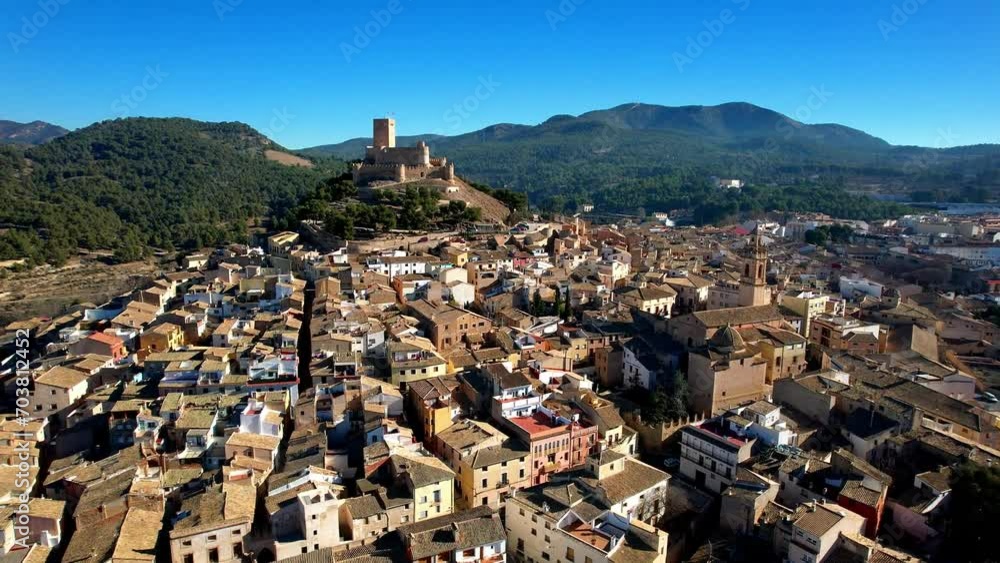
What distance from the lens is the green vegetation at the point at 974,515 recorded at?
17156 mm

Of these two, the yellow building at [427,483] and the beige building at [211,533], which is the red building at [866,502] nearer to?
the yellow building at [427,483]

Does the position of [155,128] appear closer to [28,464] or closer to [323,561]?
[28,464]

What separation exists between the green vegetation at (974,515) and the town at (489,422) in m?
0.14

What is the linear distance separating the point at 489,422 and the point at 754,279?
1511 centimetres

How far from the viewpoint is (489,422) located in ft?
72.7

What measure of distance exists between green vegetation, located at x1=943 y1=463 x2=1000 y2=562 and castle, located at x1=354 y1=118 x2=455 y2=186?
5140 centimetres

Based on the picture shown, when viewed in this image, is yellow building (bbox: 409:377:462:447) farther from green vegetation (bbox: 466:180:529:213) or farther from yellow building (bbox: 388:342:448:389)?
green vegetation (bbox: 466:180:529:213)

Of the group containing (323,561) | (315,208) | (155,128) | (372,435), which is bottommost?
(323,561)

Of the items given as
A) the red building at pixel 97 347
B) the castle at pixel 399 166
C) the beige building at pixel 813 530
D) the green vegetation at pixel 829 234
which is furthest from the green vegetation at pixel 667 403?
the green vegetation at pixel 829 234

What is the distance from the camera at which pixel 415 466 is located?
18.5 metres

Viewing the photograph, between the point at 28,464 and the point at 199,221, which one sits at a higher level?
the point at 199,221

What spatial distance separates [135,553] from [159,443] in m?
5.34

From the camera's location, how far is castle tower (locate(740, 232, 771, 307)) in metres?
30.2

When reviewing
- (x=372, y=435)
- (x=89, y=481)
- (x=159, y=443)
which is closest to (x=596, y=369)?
(x=372, y=435)
